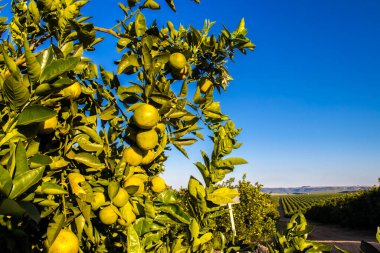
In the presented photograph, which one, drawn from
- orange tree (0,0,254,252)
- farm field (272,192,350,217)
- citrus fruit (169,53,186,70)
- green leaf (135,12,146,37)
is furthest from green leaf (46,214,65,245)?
farm field (272,192,350,217)

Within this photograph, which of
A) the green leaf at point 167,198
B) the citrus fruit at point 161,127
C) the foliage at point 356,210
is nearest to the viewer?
the green leaf at point 167,198

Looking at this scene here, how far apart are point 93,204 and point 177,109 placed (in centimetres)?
63

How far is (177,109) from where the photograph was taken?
156 centimetres

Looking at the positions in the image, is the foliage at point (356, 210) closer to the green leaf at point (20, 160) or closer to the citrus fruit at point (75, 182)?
the citrus fruit at point (75, 182)

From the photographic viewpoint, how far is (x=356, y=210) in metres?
24.7

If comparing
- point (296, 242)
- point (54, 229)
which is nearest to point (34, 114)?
point (54, 229)

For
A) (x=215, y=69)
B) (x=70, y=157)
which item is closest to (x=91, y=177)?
(x=70, y=157)

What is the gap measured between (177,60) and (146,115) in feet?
1.51

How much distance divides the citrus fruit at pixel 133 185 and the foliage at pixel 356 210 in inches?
975

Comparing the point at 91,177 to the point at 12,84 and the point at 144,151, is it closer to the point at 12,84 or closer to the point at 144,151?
the point at 144,151

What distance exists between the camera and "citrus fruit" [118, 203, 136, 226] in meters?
1.38

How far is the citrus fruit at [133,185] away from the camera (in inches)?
53.8

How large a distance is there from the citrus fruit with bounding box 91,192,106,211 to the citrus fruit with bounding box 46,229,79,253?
0.15 metres

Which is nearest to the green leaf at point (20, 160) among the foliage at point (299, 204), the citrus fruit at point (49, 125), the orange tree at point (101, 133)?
the orange tree at point (101, 133)
